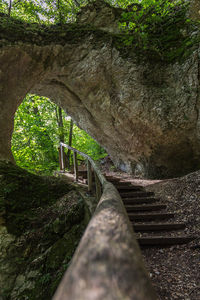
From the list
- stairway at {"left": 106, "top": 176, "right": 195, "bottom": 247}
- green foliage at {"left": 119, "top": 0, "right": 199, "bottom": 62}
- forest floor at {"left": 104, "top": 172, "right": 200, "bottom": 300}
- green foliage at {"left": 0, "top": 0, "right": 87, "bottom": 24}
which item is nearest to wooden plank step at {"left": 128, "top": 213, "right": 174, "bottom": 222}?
stairway at {"left": 106, "top": 176, "right": 195, "bottom": 247}

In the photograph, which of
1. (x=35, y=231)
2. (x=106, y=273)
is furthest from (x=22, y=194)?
(x=106, y=273)

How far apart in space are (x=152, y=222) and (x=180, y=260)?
1.28m

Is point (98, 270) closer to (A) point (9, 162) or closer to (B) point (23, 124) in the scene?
(A) point (9, 162)

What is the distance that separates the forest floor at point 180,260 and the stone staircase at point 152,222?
10cm

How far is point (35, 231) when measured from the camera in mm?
3963

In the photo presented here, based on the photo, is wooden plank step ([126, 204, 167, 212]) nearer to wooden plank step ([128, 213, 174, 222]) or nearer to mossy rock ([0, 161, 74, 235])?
wooden plank step ([128, 213, 174, 222])

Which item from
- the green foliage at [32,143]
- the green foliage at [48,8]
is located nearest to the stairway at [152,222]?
the green foliage at [32,143]

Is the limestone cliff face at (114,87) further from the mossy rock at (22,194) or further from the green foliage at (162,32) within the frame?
the mossy rock at (22,194)

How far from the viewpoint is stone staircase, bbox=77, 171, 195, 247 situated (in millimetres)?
3338

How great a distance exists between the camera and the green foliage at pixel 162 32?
7.26 metres

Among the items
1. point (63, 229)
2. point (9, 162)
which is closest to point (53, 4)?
point (9, 162)

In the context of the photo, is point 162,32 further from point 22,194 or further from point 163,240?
point 22,194

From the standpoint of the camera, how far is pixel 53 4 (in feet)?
32.5

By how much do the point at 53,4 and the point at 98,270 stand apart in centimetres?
1278
